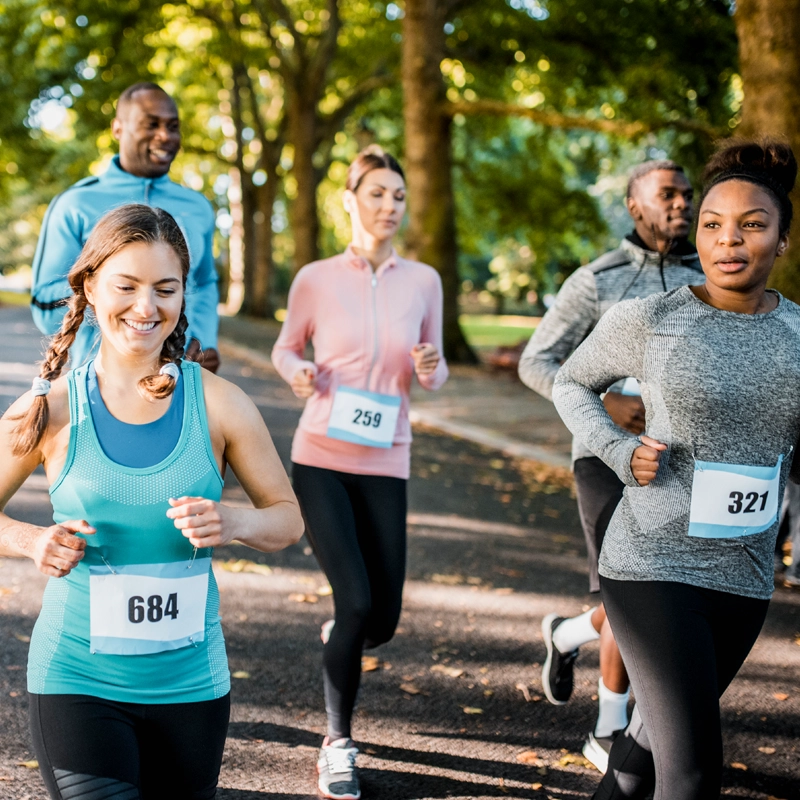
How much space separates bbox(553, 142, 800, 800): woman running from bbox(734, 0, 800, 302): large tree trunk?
6.09 meters

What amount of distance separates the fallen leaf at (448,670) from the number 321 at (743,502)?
252 centimetres

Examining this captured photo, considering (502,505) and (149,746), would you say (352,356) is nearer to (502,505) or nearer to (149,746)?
(149,746)

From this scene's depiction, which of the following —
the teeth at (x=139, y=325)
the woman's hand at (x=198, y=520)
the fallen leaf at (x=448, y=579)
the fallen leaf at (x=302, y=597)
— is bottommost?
the fallen leaf at (x=448, y=579)

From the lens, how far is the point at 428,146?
59.7ft

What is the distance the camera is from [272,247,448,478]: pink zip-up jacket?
4.24 metres

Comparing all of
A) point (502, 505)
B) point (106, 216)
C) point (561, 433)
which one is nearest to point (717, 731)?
point (106, 216)

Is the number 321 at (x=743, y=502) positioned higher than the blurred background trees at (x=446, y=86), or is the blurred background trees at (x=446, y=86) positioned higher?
the blurred background trees at (x=446, y=86)

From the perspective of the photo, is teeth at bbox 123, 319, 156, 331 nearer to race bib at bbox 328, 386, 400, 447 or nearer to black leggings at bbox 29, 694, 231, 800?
black leggings at bbox 29, 694, 231, 800

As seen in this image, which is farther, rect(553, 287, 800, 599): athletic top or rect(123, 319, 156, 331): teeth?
rect(553, 287, 800, 599): athletic top

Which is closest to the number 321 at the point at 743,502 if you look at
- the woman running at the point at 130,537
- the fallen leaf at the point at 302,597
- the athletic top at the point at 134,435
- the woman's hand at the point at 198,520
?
the woman running at the point at 130,537

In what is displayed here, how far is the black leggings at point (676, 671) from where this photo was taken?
2617mm

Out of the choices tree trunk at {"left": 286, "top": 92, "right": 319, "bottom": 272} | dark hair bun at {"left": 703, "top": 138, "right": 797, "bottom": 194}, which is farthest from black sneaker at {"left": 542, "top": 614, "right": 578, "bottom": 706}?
tree trunk at {"left": 286, "top": 92, "right": 319, "bottom": 272}

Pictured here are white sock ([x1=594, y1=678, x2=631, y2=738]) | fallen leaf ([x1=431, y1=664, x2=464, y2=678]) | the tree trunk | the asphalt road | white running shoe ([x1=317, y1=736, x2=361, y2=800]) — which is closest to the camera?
white running shoe ([x1=317, y1=736, x2=361, y2=800])

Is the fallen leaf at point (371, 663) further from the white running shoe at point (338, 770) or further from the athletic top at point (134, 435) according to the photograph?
the athletic top at point (134, 435)
